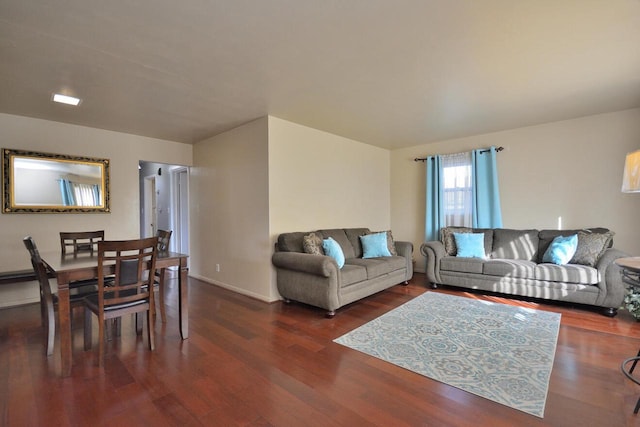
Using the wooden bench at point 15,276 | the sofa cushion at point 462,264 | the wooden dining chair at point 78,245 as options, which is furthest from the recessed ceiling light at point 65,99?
the sofa cushion at point 462,264

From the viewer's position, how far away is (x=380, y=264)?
154 inches

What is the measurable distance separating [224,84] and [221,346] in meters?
2.46

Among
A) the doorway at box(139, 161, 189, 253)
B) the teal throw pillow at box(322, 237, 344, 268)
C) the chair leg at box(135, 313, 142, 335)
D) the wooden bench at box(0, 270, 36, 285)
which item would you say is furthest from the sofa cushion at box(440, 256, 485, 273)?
the wooden bench at box(0, 270, 36, 285)

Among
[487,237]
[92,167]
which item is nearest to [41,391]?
[92,167]

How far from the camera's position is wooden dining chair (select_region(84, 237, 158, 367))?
7.25 ft

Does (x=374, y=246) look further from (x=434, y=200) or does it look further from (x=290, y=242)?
(x=434, y=200)

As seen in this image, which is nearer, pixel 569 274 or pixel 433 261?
pixel 569 274

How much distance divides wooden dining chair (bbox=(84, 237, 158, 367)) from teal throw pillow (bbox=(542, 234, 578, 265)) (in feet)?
15.0

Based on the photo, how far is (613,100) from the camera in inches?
137

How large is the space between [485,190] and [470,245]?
1019mm

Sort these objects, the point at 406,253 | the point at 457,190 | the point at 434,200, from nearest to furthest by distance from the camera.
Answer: the point at 406,253 → the point at 457,190 → the point at 434,200

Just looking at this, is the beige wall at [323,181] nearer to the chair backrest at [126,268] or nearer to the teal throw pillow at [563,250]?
the chair backrest at [126,268]

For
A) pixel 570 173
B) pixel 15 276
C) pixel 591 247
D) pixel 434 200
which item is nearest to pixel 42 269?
pixel 15 276

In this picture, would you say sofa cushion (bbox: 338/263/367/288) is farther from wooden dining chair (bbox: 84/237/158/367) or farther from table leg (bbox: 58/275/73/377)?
table leg (bbox: 58/275/73/377)
